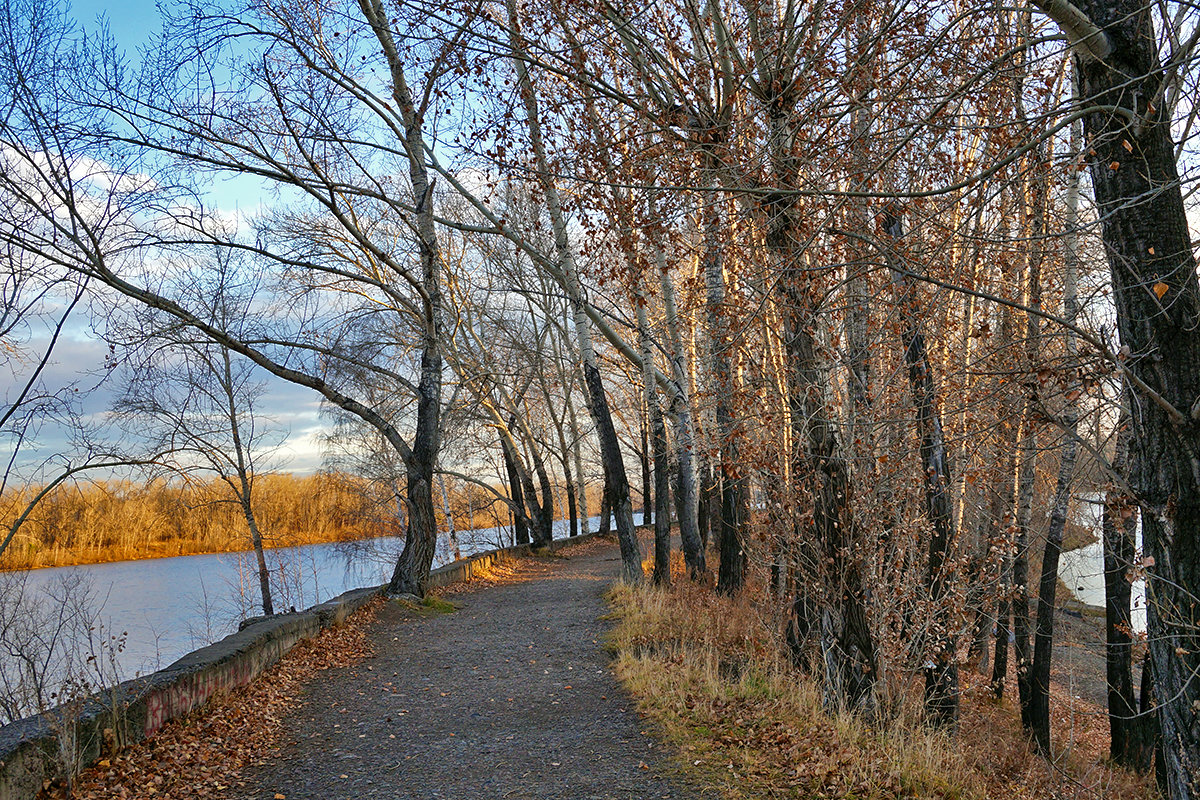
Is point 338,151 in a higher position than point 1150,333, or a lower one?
higher

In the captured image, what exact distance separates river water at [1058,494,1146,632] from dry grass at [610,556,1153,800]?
190cm

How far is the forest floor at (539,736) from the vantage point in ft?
15.3

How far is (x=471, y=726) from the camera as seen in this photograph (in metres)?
5.95

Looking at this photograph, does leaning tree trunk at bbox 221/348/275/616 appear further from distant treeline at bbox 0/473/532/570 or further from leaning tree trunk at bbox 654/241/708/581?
leaning tree trunk at bbox 654/241/708/581

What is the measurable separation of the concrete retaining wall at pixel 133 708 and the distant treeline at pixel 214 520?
8672 millimetres

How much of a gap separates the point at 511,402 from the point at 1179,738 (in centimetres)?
1622

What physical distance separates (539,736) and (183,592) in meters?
19.7

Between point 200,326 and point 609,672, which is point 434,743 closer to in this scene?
point 609,672

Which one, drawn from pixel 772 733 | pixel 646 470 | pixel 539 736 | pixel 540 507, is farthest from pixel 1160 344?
pixel 646 470

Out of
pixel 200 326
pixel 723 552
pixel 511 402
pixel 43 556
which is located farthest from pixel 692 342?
pixel 43 556

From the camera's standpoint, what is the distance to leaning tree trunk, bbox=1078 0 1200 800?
13.3 ft

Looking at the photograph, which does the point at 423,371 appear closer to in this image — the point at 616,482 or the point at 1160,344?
the point at 616,482

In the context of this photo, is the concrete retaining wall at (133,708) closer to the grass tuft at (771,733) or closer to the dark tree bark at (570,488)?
the grass tuft at (771,733)

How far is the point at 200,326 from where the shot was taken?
8.96 m
